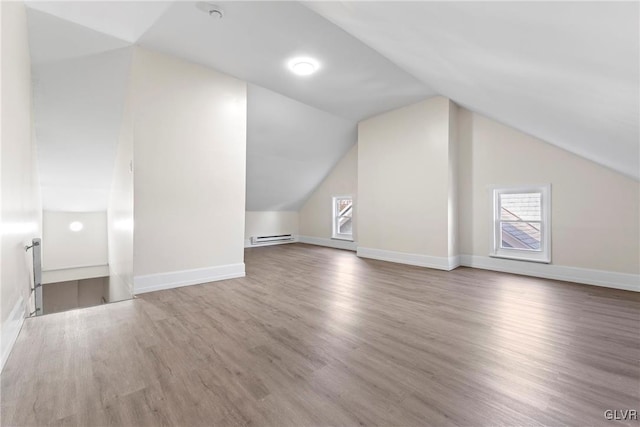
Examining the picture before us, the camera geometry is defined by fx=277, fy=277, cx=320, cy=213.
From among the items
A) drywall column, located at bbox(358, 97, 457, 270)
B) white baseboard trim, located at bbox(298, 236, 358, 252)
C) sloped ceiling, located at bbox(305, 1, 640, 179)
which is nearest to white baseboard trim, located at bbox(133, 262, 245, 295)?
drywall column, located at bbox(358, 97, 457, 270)

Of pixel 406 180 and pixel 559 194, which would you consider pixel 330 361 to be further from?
pixel 559 194

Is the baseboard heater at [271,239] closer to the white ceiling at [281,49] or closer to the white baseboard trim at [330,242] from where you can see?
the white baseboard trim at [330,242]

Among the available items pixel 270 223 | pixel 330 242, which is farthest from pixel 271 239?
pixel 330 242

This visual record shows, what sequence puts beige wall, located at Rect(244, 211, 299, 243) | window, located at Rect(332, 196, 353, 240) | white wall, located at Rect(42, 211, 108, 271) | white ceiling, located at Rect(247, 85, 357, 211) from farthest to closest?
1. beige wall, located at Rect(244, 211, 299, 243)
2. window, located at Rect(332, 196, 353, 240)
3. white wall, located at Rect(42, 211, 108, 271)
4. white ceiling, located at Rect(247, 85, 357, 211)

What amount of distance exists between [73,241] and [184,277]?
14.8ft

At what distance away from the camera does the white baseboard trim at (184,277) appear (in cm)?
326

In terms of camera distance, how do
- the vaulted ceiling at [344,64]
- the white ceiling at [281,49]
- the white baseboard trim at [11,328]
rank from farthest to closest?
the white ceiling at [281,49], the white baseboard trim at [11,328], the vaulted ceiling at [344,64]

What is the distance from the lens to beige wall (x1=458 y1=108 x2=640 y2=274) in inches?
140

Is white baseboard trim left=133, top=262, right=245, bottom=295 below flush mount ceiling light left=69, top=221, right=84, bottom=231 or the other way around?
below

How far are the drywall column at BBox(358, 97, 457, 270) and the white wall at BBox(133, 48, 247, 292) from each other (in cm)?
270

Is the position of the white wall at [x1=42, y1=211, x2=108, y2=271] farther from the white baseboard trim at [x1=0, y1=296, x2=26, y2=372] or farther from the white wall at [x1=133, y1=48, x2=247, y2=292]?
the white baseboard trim at [x1=0, y1=296, x2=26, y2=372]

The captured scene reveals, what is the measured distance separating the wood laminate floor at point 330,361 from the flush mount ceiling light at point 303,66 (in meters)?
2.91

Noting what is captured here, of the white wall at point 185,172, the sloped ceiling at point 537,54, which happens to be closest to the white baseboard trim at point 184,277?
the white wall at point 185,172

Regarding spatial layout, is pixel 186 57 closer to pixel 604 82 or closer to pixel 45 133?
pixel 45 133
